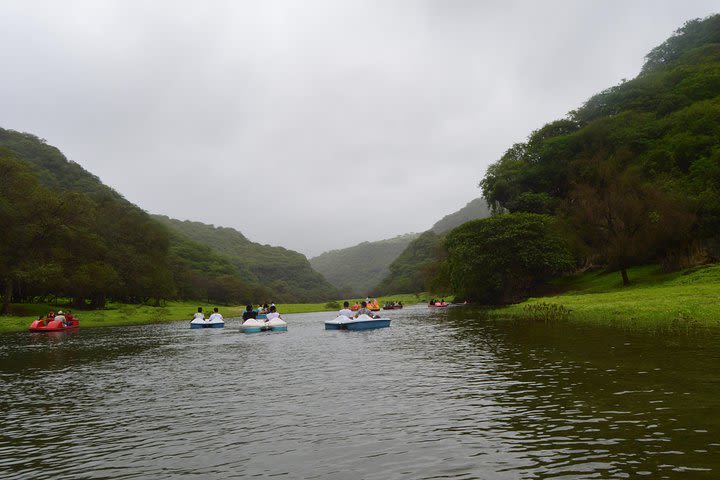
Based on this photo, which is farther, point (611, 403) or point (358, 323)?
point (358, 323)

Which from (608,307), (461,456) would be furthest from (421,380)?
(608,307)

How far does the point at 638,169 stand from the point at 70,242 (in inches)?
3226

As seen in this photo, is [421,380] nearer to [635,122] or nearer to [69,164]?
[635,122]

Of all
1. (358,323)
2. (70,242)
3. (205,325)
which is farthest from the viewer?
(70,242)

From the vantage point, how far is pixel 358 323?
41594 millimetres

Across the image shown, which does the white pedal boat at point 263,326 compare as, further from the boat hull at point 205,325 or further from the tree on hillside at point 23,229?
the tree on hillside at point 23,229

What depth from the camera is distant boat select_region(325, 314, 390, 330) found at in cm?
4159

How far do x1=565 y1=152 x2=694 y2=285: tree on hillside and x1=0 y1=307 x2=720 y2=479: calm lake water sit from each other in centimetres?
3365

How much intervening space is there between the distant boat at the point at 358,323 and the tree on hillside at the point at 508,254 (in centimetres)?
2403

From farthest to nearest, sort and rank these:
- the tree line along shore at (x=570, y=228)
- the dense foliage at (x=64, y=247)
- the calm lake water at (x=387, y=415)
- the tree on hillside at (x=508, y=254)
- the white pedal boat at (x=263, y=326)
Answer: the tree on hillside at (x=508, y=254), the dense foliage at (x=64, y=247), the tree line along shore at (x=570, y=228), the white pedal boat at (x=263, y=326), the calm lake water at (x=387, y=415)

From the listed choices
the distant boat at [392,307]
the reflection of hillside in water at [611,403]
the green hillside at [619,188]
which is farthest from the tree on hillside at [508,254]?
the reflection of hillside in water at [611,403]

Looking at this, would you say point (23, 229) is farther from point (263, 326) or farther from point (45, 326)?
point (263, 326)

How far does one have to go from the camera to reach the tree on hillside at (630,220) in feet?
167

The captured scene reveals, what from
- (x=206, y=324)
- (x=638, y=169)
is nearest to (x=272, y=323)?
(x=206, y=324)
